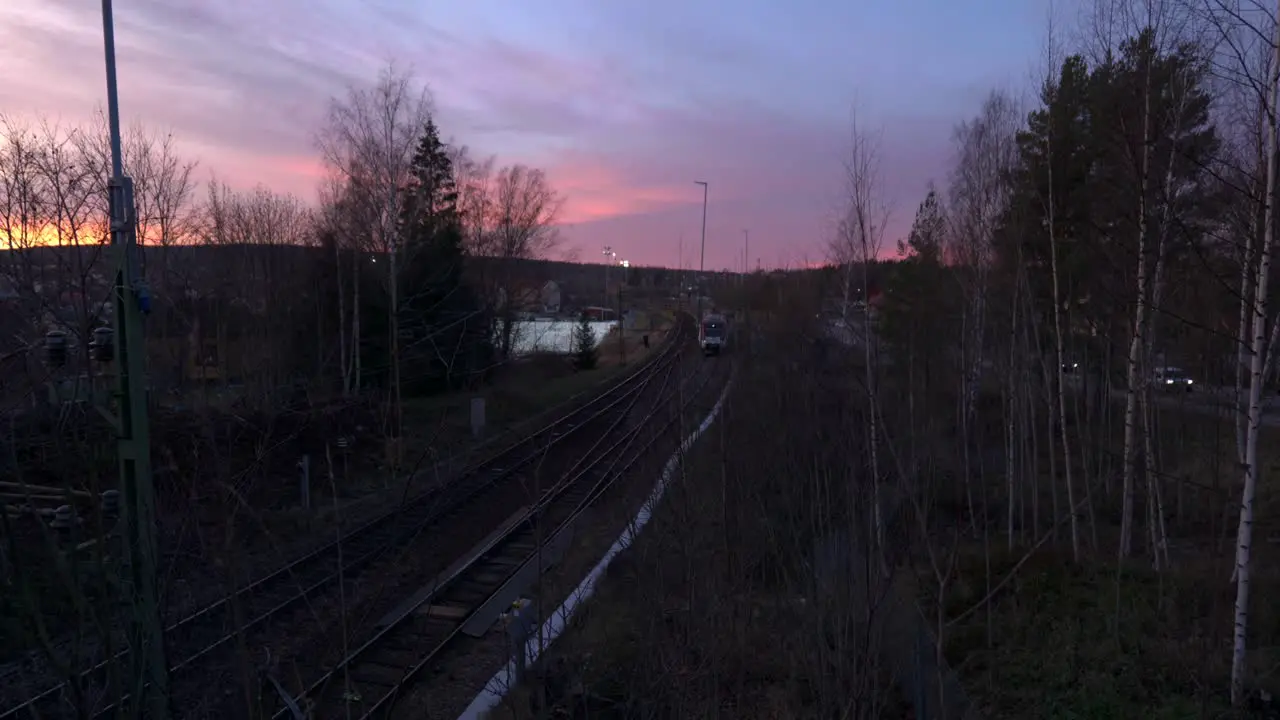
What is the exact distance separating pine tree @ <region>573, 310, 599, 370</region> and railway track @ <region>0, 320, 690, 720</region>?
1745cm

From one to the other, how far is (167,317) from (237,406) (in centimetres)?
515

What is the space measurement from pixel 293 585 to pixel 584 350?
103 feet

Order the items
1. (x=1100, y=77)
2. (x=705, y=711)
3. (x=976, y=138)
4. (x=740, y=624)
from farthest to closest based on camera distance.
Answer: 1. (x=976, y=138)
2. (x=1100, y=77)
3. (x=740, y=624)
4. (x=705, y=711)

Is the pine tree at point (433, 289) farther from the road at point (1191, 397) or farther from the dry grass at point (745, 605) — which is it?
the dry grass at point (745, 605)

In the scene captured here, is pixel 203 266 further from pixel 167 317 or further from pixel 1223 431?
pixel 1223 431

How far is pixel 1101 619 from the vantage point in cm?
882

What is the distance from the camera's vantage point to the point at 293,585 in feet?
35.4

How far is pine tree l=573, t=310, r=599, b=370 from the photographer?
41938 mm

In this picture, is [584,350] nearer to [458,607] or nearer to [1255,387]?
[458,607]

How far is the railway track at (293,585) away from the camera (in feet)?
8.68

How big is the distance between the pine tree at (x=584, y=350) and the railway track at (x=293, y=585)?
57.3 feet

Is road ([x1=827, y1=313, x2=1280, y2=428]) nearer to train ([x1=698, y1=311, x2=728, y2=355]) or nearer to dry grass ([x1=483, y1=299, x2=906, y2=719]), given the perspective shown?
dry grass ([x1=483, y1=299, x2=906, y2=719])

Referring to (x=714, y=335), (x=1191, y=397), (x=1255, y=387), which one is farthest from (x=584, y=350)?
(x=1255, y=387)

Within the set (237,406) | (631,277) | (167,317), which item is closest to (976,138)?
(237,406)
